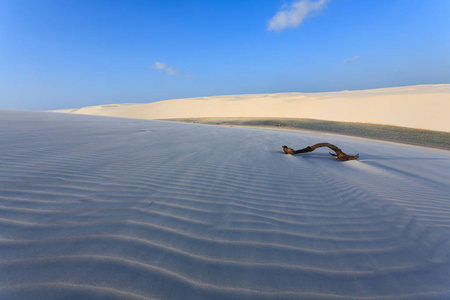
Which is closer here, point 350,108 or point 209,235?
point 209,235

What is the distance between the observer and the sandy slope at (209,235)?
114 centimetres

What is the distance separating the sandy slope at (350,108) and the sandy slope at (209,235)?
20960 mm

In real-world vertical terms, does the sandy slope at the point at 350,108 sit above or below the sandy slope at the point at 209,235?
above

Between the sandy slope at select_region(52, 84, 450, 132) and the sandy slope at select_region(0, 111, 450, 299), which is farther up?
the sandy slope at select_region(52, 84, 450, 132)

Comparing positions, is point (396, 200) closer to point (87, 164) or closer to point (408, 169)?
point (408, 169)

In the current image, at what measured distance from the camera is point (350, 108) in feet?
85.3

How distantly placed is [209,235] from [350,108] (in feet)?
94.9

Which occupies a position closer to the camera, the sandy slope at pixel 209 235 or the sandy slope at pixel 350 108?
the sandy slope at pixel 209 235

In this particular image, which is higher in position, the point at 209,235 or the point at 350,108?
the point at 350,108

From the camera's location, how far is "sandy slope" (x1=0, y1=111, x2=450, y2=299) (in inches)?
45.0

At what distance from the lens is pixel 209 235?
156cm

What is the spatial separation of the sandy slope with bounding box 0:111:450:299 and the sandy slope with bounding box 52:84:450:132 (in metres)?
21.0

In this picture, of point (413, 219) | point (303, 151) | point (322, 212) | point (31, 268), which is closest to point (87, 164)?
Result: point (31, 268)

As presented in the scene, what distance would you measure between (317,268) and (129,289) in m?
1.03
